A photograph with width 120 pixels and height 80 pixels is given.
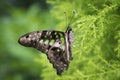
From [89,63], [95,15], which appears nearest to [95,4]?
[95,15]

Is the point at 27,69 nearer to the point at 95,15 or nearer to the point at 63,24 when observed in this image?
the point at 63,24

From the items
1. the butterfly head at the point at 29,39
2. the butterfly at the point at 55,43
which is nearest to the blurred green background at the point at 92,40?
the butterfly at the point at 55,43

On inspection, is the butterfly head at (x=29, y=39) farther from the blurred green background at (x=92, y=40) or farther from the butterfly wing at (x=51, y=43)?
the blurred green background at (x=92, y=40)

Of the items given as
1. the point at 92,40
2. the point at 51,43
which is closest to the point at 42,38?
the point at 51,43

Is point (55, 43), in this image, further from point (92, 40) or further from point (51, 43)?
point (92, 40)

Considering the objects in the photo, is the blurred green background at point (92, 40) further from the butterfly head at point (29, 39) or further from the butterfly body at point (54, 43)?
the butterfly head at point (29, 39)
